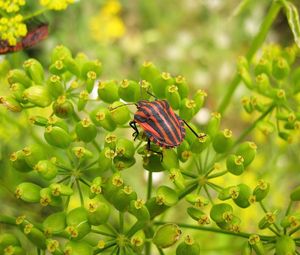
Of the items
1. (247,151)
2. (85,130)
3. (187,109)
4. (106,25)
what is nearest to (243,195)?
(247,151)

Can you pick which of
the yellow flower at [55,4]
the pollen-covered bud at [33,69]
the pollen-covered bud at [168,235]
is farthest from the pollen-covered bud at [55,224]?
the yellow flower at [55,4]

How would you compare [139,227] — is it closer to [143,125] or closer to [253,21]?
[143,125]

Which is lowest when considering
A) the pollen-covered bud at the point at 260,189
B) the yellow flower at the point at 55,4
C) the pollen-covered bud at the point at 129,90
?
the pollen-covered bud at the point at 260,189

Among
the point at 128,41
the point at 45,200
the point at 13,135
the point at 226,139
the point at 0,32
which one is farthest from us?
the point at 128,41

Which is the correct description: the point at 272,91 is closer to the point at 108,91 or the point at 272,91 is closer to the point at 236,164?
the point at 236,164

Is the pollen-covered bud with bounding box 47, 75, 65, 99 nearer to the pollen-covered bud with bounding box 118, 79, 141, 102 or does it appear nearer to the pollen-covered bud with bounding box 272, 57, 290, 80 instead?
the pollen-covered bud with bounding box 118, 79, 141, 102

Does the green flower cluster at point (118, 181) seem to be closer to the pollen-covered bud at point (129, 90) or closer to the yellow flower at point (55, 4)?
the pollen-covered bud at point (129, 90)

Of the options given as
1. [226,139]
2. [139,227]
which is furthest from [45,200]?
[226,139]
